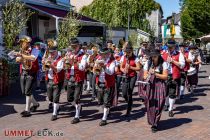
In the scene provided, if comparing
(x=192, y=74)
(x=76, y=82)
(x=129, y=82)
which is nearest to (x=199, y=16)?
(x=192, y=74)

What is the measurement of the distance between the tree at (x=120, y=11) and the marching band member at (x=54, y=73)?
29.1 metres

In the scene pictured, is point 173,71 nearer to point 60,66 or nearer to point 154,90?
point 154,90

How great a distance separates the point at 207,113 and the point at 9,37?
8.15 m

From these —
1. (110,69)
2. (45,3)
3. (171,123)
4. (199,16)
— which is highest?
(199,16)

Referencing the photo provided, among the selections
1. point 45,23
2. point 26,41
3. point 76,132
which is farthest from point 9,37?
point 45,23

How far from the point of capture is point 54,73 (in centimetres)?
936

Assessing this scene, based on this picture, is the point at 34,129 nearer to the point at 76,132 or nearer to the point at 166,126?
the point at 76,132

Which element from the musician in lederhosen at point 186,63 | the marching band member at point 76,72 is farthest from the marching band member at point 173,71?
the marching band member at point 76,72

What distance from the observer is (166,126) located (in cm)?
881

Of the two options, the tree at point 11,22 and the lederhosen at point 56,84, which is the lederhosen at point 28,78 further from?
the tree at point 11,22

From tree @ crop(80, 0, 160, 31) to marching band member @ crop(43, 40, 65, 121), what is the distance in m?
29.1

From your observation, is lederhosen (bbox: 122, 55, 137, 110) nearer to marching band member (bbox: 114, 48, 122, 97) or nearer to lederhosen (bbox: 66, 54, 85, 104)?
marching band member (bbox: 114, 48, 122, 97)

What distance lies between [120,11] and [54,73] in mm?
31225

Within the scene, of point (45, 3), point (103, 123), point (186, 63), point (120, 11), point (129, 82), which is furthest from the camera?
point (120, 11)
